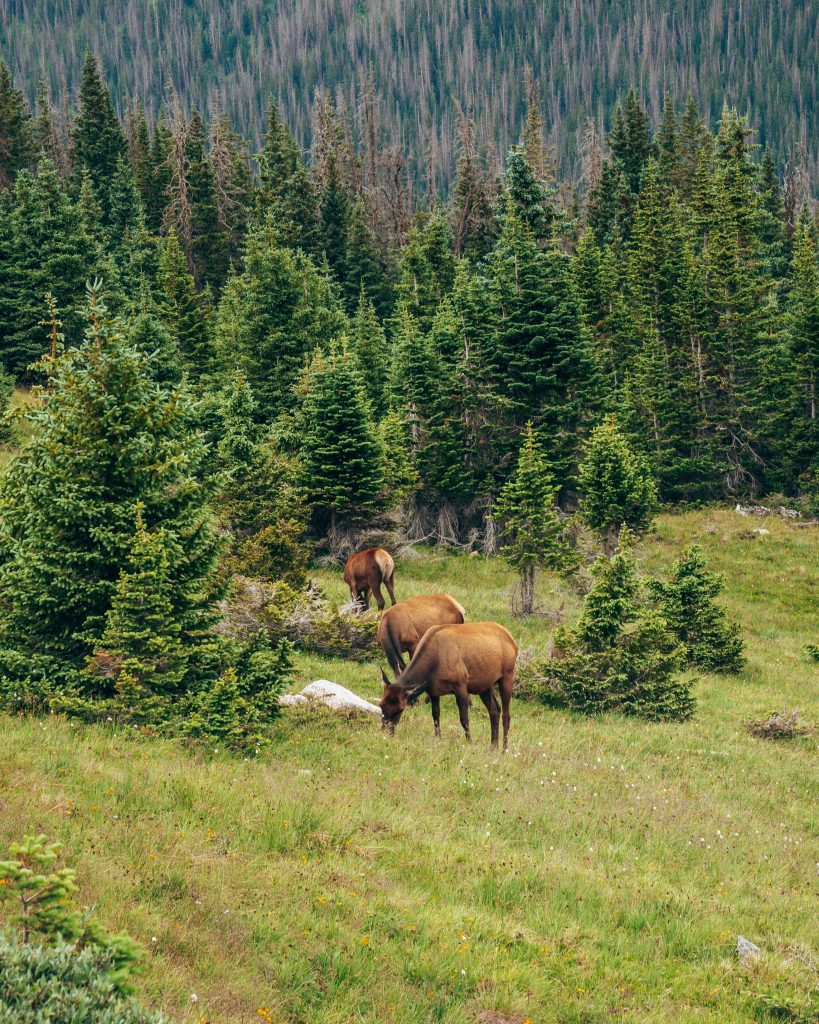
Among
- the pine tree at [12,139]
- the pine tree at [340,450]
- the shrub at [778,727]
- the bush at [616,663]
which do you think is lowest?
the shrub at [778,727]

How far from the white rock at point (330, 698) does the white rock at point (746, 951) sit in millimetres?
8494

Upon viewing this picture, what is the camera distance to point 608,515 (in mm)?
34719

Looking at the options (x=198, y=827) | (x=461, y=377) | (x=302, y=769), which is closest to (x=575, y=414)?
(x=461, y=377)

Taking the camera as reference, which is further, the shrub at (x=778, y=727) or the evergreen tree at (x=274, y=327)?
the evergreen tree at (x=274, y=327)

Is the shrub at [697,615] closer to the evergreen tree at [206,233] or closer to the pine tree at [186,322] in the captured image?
the pine tree at [186,322]

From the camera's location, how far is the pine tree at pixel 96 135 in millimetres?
85688

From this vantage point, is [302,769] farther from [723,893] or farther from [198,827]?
[723,893]

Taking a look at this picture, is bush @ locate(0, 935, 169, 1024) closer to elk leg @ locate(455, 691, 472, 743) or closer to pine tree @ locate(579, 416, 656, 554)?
elk leg @ locate(455, 691, 472, 743)

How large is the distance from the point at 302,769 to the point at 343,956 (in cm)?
500

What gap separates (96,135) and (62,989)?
9491 cm

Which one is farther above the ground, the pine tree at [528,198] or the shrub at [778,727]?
the pine tree at [528,198]

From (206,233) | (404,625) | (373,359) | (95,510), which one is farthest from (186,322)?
(95,510)

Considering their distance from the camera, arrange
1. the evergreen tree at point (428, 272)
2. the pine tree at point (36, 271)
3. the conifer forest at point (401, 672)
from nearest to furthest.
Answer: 1. the conifer forest at point (401, 672)
2. the pine tree at point (36, 271)
3. the evergreen tree at point (428, 272)

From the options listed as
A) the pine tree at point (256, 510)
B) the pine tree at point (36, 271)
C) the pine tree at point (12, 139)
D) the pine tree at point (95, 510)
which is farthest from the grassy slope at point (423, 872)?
the pine tree at point (12, 139)
